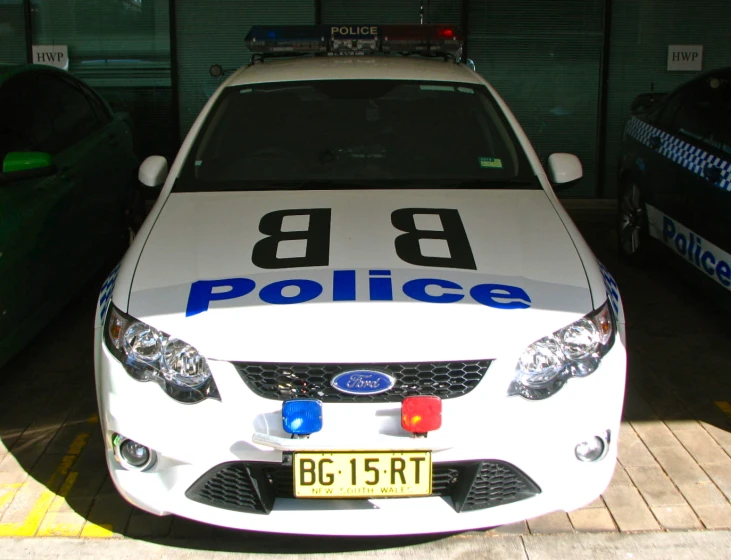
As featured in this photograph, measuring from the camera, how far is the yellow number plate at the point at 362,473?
8.92 ft

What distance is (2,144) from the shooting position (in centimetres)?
474

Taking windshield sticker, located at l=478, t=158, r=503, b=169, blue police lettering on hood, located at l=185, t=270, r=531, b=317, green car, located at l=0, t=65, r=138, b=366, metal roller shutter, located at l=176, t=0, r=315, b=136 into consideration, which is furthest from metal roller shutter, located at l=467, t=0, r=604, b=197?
blue police lettering on hood, located at l=185, t=270, r=531, b=317

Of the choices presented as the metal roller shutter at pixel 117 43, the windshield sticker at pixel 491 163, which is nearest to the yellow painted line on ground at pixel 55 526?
the windshield sticker at pixel 491 163

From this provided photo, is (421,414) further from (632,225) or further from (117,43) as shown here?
(117,43)

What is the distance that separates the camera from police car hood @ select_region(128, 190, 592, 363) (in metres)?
2.80

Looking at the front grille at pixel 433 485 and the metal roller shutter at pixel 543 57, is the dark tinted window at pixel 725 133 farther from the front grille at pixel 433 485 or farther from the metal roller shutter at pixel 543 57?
the metal roller shutter at pixel 543 57

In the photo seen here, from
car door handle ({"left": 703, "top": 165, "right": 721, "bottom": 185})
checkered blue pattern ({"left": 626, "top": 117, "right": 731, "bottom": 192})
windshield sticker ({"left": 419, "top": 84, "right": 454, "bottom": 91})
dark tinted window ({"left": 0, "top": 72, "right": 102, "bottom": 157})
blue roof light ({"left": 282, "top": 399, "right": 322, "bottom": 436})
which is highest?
windshield sticker ({"left": 419, "top": 84, "right": 454, "bottom": 91})

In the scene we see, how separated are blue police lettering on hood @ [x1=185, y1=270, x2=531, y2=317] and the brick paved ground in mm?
903

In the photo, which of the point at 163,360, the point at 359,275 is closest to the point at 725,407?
the point at 359,275

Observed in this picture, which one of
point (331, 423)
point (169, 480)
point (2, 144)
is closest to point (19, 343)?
point (2, 144)

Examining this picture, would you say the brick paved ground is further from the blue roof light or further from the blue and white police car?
the blue roof light

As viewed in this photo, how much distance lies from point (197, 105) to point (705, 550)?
6.71 meters

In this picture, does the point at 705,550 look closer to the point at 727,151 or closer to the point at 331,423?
the point at 331,423

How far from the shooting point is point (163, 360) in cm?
285
